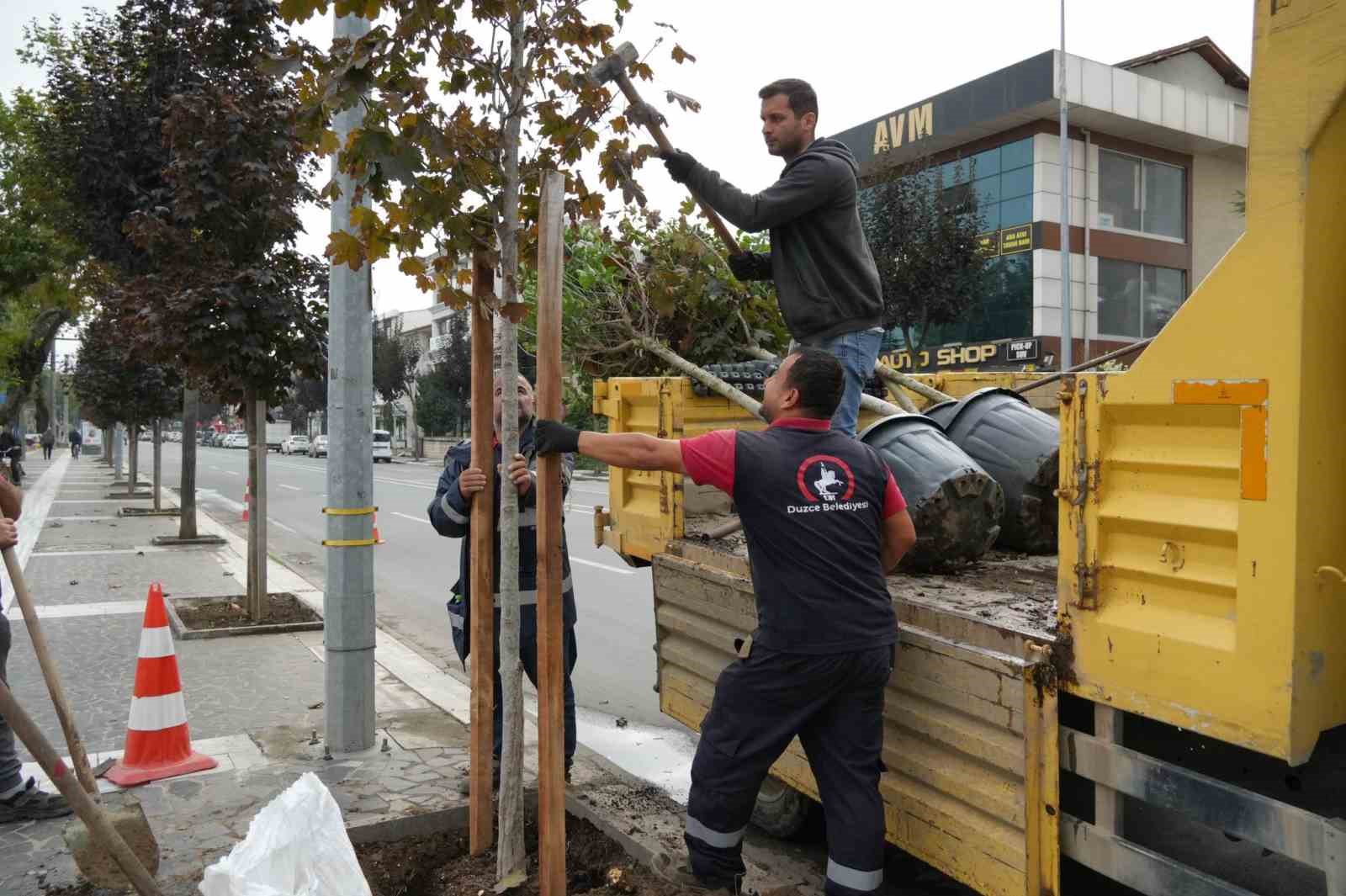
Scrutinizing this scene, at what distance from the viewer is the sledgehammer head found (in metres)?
3.30

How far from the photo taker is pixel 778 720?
3.11 metres

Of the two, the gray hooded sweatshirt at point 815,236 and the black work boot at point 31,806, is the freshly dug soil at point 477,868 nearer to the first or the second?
the black work boot at point 31,806

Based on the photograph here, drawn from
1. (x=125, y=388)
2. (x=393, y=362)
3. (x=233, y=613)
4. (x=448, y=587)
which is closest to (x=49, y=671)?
(x=233, y=613)

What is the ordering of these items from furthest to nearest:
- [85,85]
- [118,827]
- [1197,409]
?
1. [85,85]
2. [118,827]
3. [1197,409]

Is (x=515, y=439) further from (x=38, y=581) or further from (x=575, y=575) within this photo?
(x=38, y=581)

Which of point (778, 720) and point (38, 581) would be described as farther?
point (38, 581)

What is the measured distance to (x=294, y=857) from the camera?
109 inches

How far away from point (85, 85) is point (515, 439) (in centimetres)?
1155

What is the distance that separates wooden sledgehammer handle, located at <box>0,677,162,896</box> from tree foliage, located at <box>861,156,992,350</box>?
58.8 ft

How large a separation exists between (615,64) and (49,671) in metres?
2.90

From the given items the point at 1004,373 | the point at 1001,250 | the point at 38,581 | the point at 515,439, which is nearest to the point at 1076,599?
the point at 515,439

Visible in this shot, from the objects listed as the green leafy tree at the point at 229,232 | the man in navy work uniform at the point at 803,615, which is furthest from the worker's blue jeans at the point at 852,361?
the green leafy tree at the point at 229,232

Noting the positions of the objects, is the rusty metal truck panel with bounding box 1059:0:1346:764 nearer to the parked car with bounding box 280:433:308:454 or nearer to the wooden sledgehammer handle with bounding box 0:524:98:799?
the wooden sledgehammer handle with bounding box 0:524:98:799

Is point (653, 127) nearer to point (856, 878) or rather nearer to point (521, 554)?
point (521, 554)
